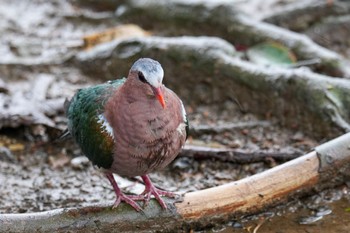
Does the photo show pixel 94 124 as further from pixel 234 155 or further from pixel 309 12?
pixel 309 12

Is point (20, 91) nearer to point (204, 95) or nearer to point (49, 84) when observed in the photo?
point (49, 84)

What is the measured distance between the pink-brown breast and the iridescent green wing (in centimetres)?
5

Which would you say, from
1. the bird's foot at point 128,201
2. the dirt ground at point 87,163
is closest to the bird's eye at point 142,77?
the bird's foot at point 128,201

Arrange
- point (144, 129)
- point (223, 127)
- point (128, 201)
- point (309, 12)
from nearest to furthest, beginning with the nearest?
point (144, 129) < point (128, 201) < point (223, 127) < point (309, 12)

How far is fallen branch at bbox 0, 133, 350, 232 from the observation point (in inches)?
153

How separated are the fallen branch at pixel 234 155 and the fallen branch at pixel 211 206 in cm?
52

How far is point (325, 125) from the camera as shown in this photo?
5422 mm

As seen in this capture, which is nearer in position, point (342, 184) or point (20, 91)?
point (342, 184)

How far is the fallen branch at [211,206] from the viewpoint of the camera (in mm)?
3881

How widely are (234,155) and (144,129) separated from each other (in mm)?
1577

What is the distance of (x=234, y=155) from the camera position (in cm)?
515

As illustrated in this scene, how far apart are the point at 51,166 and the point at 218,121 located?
4.92 ft

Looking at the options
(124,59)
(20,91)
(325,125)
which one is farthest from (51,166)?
(325,125)

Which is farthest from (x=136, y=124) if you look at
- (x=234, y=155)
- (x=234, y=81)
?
(x=234, y=81)
